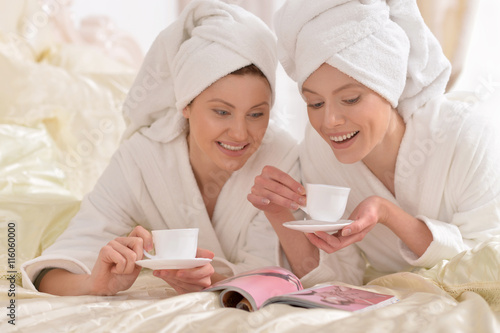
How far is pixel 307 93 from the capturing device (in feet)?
5.56

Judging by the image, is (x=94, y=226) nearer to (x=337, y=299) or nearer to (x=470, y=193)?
(x=337, y=299)

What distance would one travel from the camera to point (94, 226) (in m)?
1.88

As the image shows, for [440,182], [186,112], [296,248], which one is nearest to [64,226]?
[186,112]

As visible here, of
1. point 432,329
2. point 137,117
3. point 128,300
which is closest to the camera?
point 432,329

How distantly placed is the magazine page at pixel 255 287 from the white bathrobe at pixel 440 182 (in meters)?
0.26

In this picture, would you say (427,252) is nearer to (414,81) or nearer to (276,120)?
(414,81)

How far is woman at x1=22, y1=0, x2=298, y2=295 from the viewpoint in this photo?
1677 mm

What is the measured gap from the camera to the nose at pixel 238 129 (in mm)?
1767

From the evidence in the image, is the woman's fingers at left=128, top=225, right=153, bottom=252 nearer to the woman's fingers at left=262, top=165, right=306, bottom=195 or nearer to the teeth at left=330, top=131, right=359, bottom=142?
the woman's fingers at left=262, top=165, right=306, bottom=195

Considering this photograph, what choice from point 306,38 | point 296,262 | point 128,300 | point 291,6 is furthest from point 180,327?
point 291,6

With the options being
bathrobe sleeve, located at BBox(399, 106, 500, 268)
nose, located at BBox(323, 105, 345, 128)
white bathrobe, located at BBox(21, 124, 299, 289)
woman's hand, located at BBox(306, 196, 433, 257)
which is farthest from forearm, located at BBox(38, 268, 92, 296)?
bathrobe sleeve, located at BBox(399, 106, 500, 268)

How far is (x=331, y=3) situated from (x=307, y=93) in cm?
26

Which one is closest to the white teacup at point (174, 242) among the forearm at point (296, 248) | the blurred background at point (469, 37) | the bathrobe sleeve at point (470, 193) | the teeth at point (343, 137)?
the forearm at point (296, 248)

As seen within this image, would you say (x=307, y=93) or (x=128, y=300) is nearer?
(x=128, y=300)
